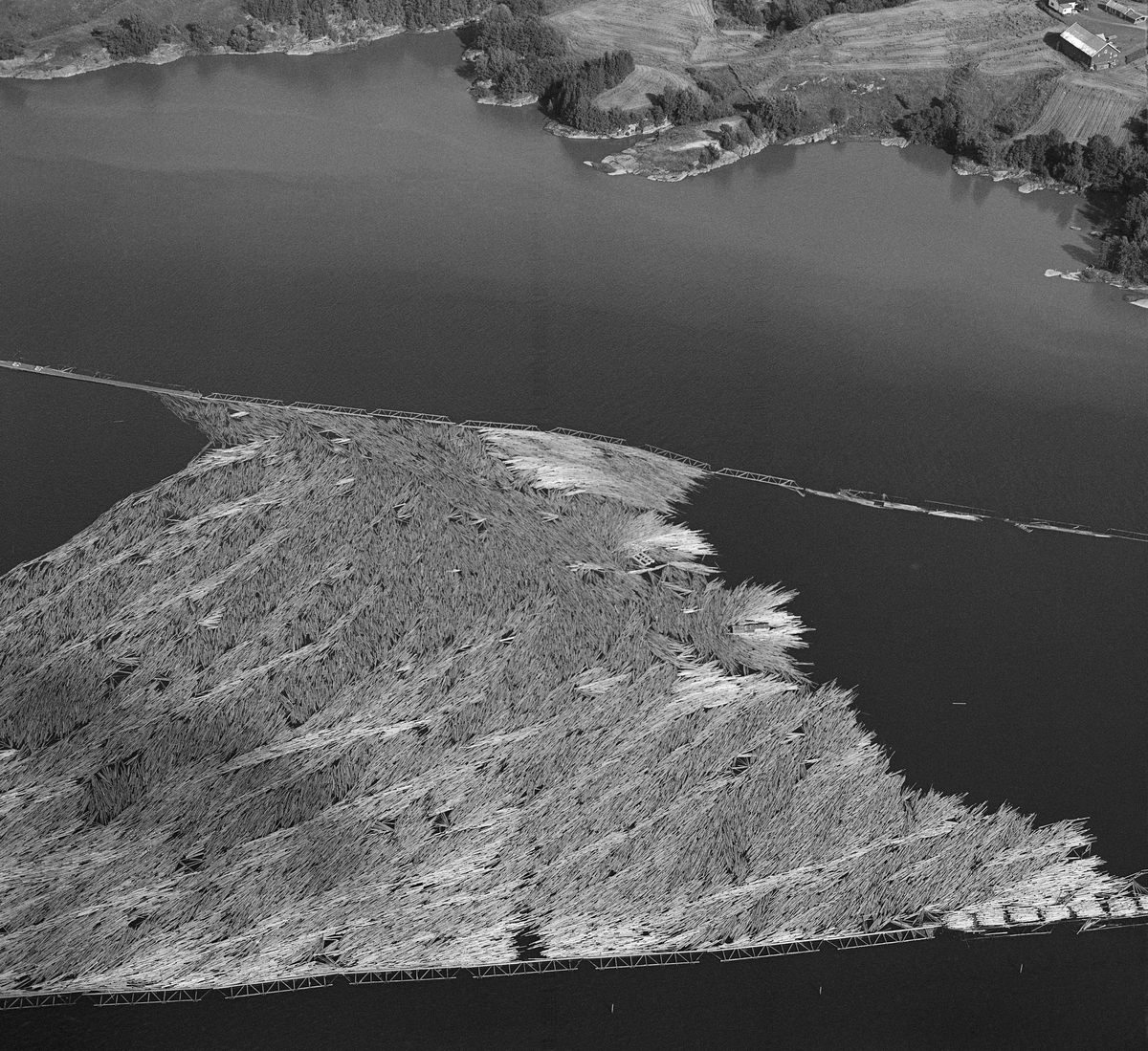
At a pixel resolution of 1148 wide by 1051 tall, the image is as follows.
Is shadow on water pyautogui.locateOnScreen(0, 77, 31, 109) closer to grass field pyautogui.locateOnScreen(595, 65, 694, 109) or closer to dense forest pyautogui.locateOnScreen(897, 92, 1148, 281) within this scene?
grass field pyautogui.locateOnScreen(595, 65, 694, 109)

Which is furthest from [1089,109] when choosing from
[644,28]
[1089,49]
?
[644,28]

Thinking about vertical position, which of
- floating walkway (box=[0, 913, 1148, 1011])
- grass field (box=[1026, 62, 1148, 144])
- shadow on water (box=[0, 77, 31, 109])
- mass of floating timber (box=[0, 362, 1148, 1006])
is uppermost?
grass field (box=[1026, 62, 1148, 144])

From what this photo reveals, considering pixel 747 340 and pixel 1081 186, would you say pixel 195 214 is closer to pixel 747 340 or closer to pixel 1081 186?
pixel 747 340

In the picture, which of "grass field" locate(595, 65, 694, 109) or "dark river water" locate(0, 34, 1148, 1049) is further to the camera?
"grass field" locate(595, 65, 694, 109)

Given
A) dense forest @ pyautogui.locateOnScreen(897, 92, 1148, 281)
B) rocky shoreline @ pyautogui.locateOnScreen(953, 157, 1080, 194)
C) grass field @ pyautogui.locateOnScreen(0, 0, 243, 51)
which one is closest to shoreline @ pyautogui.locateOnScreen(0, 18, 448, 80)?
grass field @ pyautogui.locateOnScreen(0, 0, 243, 51)

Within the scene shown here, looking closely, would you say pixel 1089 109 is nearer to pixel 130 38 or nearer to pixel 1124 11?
pixel 1124 11

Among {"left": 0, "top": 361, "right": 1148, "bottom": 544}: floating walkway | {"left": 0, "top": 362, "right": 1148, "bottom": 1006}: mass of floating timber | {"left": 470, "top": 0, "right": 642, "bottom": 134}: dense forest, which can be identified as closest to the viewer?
{"left": 0, "top": 362, "right": 1148, "bottom": 1006}: mass of floating timber

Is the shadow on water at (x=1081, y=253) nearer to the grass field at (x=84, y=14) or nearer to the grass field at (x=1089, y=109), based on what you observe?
the grass field at (x=1089, y=109)
